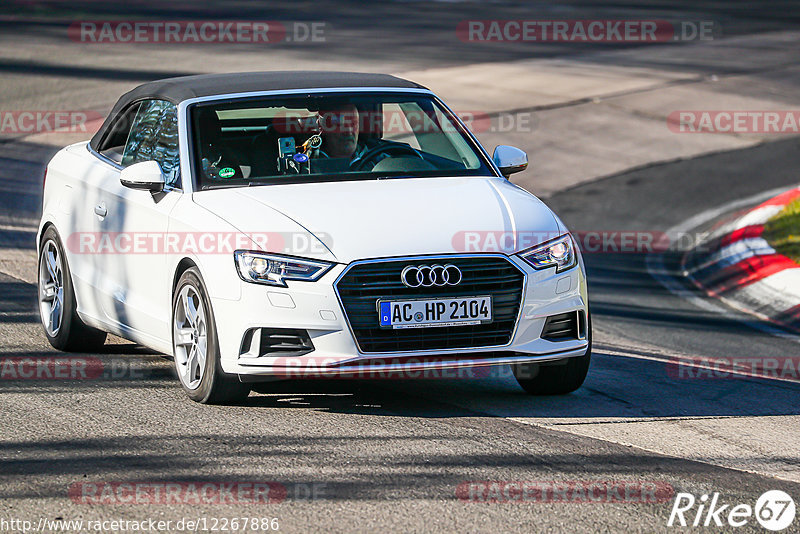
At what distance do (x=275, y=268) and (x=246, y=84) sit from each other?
6.39 feet

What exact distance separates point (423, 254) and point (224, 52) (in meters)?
22.2

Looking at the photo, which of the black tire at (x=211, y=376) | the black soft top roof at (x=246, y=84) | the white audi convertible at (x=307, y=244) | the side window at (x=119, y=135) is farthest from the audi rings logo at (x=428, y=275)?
the side window at (x=119, y=135)

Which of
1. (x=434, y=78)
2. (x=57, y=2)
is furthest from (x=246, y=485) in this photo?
(x=57, y=2)

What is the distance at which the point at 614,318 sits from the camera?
11.0 meters

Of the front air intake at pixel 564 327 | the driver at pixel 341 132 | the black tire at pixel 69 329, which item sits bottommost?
the black tire at pixel 69 329

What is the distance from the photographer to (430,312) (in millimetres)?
6422

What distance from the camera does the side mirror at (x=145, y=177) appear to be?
7.16 metres

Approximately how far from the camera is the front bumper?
633 centimetres

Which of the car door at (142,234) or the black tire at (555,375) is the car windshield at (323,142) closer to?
the car door at (142,234)

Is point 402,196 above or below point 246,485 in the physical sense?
above

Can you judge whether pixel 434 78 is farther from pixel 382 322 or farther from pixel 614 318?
pixel 382 322

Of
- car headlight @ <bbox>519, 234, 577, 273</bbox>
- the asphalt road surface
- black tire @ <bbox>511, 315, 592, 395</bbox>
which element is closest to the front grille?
car headlight @ <bbox>519, 234, 577, 273</bbox>

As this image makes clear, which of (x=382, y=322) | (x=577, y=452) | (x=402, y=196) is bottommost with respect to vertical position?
(x=577, y=452)

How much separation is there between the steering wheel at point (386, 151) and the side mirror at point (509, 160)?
47 cm
